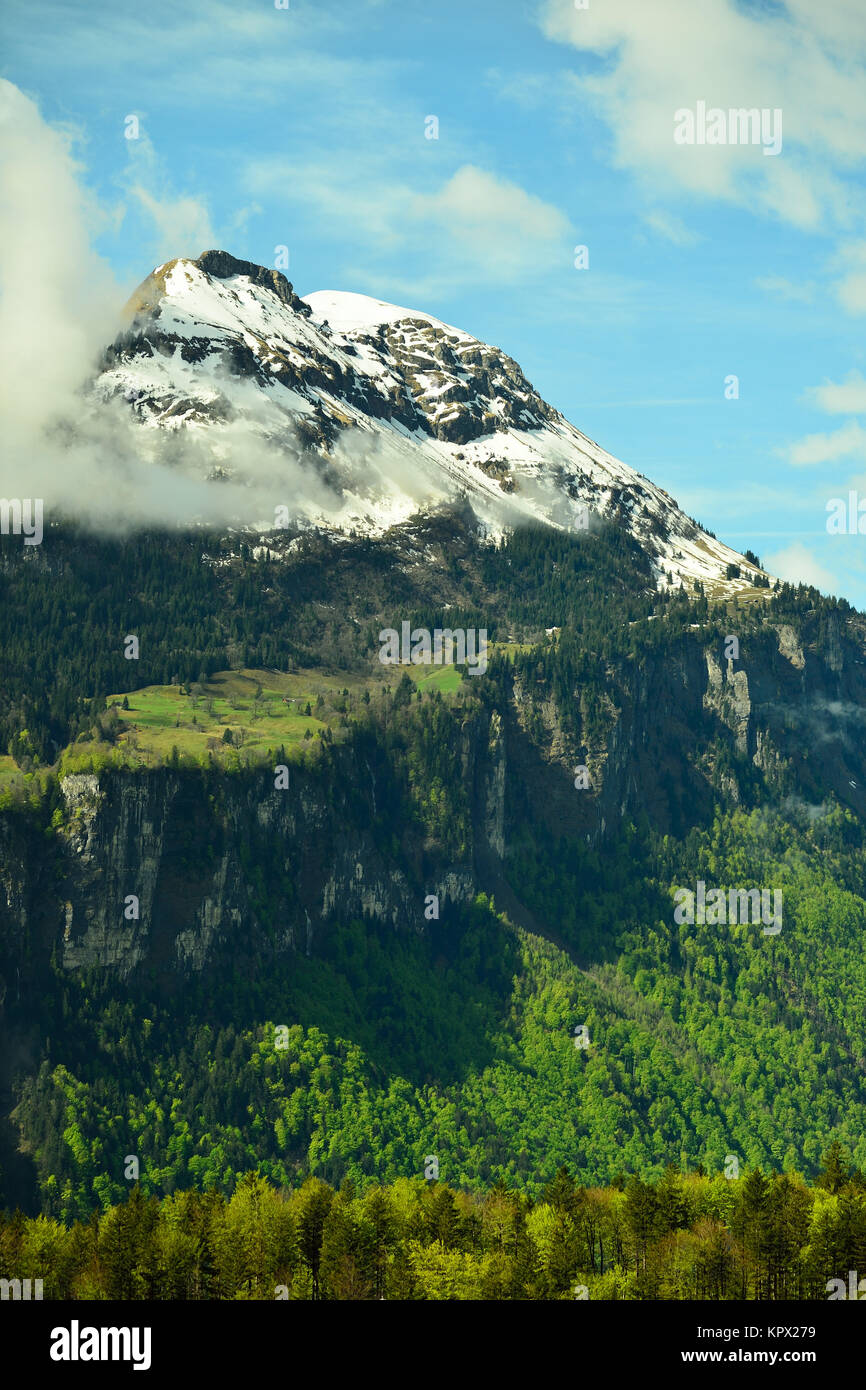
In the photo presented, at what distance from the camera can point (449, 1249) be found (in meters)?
168

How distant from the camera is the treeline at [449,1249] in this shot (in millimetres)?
160375

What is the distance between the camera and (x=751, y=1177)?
180 m

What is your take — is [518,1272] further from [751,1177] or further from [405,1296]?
[751,1177]

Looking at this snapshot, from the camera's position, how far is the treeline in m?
160

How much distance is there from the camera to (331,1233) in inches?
6594

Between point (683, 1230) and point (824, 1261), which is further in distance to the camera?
point (683, 1230)
